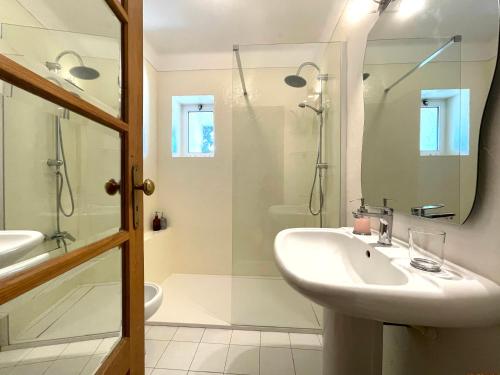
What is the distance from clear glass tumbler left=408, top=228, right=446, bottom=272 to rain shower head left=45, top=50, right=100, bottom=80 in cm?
107

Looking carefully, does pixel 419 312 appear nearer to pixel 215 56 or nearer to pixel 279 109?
pixel 279 109

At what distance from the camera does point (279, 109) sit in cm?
193

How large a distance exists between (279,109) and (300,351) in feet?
5.79

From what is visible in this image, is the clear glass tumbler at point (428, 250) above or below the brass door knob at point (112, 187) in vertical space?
below

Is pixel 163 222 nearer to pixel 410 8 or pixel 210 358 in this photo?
pixel 210 358

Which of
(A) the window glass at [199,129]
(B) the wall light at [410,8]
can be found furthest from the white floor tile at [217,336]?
(B) the wall light at [410,8]

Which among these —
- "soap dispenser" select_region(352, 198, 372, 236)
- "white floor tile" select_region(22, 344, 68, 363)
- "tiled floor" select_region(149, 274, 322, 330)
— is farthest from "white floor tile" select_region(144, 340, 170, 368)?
"soap dispenser" select_region(352, 198, 372, 236)

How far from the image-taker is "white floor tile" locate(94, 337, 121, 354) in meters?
0.61

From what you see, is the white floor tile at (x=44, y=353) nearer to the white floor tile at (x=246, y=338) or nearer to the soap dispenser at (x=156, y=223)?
the white floor tile at (x=246, y=338)

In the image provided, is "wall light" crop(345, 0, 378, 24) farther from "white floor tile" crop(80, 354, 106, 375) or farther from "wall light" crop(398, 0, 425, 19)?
"white floor tile" crop(80, 354, 106, 375)

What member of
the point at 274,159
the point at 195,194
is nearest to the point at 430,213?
the point at 274,159

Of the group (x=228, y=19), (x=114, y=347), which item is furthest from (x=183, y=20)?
(x=114, y=347)

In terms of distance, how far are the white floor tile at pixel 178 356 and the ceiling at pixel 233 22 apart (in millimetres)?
2325

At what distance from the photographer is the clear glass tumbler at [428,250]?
2.15ft
